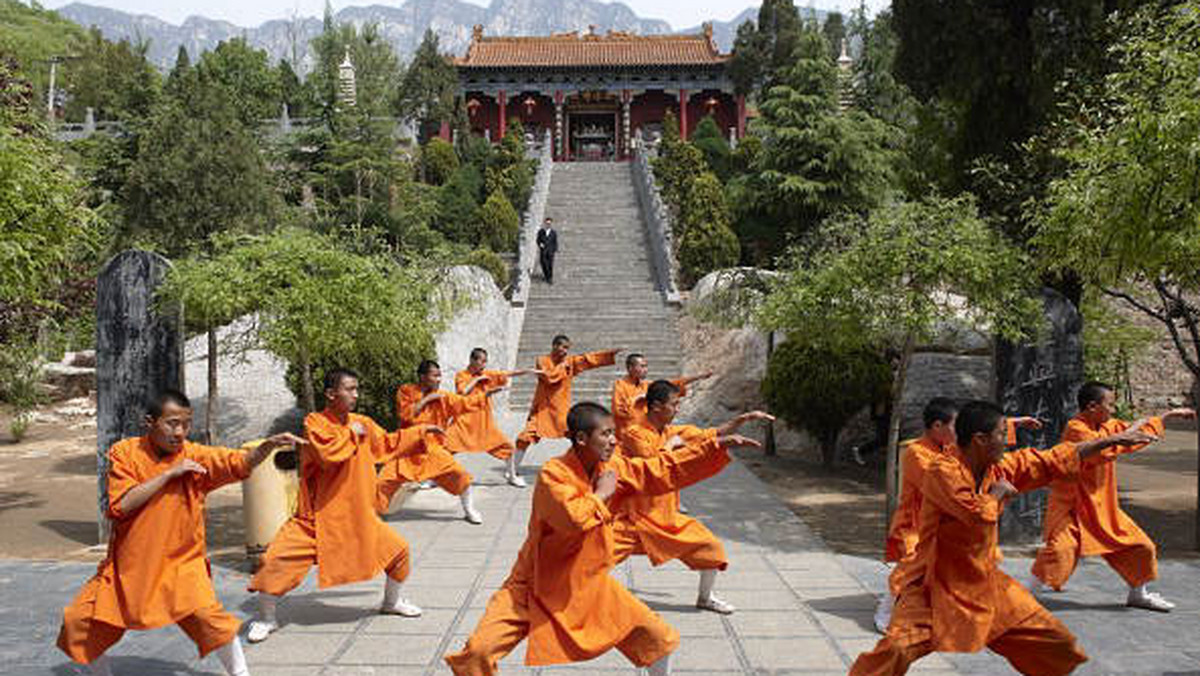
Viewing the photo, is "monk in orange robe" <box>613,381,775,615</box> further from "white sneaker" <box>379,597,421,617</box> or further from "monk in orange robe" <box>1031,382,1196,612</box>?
"monk in orange robe" <box>1031,382,1196,612</box>

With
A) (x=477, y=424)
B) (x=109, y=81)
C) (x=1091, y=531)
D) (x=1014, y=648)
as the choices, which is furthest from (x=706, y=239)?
(x=109, y=81)

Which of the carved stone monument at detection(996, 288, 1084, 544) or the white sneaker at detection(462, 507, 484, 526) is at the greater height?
the carved stone monument at detection(996, 288, 1084, 544)

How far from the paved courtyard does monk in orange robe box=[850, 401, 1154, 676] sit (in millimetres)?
1081

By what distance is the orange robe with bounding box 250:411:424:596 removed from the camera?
5887mm

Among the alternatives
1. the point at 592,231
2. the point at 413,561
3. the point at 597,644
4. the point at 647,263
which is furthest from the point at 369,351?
the point at 592,231

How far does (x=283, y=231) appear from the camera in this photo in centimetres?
1020

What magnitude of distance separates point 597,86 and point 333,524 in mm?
40183

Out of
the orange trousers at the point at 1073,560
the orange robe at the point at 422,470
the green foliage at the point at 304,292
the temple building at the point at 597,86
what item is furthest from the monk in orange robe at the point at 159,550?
the temple building at the point at 597,86

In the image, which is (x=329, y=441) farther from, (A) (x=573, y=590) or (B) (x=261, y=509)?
(A) (x=573, y=590)

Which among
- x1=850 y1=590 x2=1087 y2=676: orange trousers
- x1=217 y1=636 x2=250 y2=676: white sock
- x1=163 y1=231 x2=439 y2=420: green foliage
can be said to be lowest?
x1=217 y1=636 x2=250 y2=676: white sock

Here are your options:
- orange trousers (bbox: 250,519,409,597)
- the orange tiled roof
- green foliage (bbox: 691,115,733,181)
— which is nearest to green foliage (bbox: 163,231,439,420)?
orange trousers (bbox: 250,519,409,597)

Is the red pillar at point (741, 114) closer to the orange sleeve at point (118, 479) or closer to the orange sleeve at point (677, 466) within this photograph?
the orange sleeve at point (677, 466)

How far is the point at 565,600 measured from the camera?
4.41 metres

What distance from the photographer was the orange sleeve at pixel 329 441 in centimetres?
599
